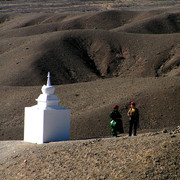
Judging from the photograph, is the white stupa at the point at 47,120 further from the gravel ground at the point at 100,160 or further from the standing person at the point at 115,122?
the standing person at the point at 115,122

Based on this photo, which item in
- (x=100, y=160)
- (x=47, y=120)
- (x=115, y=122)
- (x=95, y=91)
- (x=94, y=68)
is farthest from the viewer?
(x=94, y=68)

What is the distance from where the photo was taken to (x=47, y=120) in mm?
12766

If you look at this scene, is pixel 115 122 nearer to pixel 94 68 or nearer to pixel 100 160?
pixel 100 160

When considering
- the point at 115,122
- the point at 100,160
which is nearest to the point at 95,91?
the point at 115,122

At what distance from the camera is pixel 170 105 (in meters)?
19.9

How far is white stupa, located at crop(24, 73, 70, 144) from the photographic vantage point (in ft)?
41.9

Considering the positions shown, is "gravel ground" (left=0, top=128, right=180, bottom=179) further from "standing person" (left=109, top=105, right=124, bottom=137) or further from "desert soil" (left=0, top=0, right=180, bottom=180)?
"standing person" (left=109, top=105, right=124, bottom=137)

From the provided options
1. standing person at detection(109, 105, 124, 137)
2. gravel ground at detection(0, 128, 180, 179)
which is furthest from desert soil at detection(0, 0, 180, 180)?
standing person at detection(109, 105, 124, 137)

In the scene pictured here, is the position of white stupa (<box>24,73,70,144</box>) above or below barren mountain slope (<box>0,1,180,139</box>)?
below

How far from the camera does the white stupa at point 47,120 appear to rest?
1278 centimetres

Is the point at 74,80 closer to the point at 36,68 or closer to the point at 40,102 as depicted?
the point at 36,68

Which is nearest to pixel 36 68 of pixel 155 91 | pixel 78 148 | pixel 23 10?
pixel 155 91

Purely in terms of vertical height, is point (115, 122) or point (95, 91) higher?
point (95, 91)

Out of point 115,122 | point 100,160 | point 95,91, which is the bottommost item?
point 100,160
